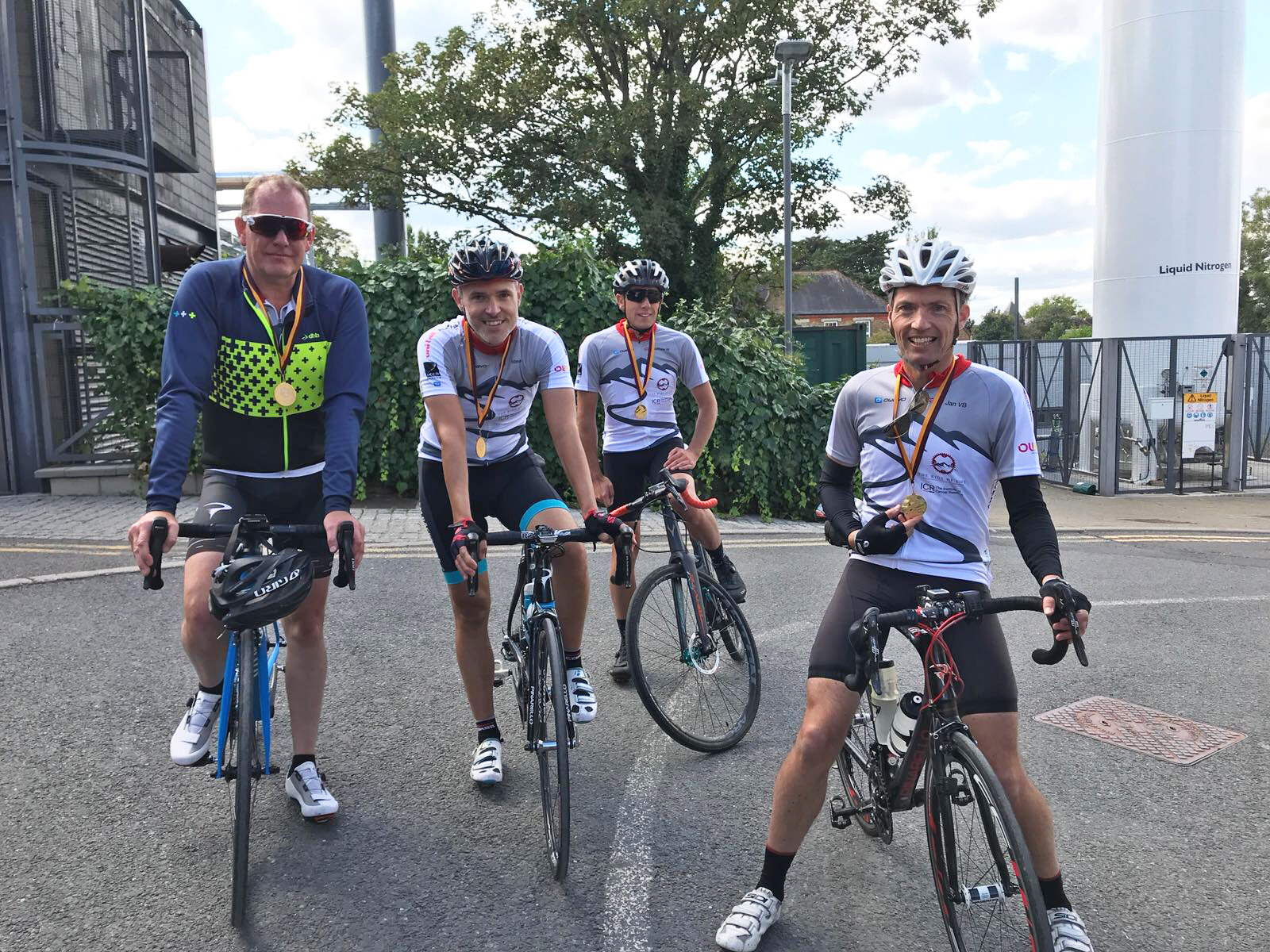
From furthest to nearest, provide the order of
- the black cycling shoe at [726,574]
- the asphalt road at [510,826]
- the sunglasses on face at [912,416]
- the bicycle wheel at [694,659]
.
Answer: the black cycling shoe at [726,574] → the bicycle wheel at [694,659] → the asphalt road at [510,826] → the sunglasses on face at [912,416]

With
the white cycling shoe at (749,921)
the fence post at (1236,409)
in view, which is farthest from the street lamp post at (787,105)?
the white cycling shoe at (749,921)

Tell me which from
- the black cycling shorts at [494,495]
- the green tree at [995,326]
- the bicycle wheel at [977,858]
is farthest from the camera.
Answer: the green tree at [995,326]

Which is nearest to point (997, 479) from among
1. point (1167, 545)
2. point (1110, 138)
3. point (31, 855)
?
point (31, 855)

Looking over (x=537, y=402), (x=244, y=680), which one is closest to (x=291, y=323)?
(x=244, y=680)

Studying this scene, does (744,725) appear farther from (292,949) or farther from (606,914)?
(292,949)

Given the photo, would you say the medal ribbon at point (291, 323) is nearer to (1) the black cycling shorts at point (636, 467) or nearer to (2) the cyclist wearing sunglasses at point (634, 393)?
(2) the cyclist wearing sunglasses at point (634, 393)

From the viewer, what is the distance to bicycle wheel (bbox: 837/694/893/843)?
3262mm

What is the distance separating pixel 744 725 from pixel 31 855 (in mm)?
2802

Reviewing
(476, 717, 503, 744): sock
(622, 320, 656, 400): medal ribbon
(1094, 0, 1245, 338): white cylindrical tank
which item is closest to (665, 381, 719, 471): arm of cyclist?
(622, 320, 656, 400): medal ribbon

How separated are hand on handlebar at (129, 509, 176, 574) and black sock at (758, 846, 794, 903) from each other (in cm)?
197

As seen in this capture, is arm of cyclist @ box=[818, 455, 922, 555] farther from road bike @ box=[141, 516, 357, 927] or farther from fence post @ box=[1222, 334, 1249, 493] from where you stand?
fence post @ box=[1222, 334, 1249, 493]

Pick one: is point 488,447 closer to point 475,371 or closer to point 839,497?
point 475,371

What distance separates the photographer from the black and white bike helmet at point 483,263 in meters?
3.86

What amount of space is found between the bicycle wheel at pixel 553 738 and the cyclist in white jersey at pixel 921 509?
2.00ft
